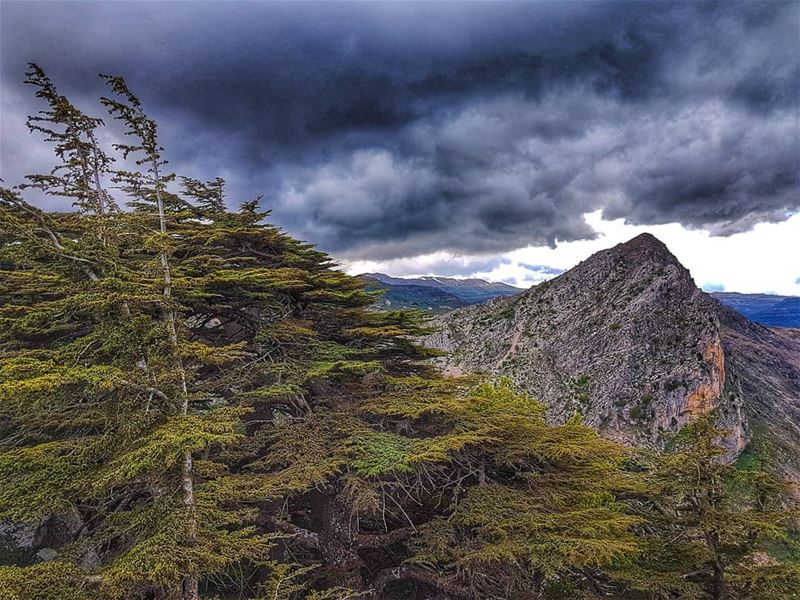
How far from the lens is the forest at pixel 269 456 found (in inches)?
302

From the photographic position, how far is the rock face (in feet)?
202

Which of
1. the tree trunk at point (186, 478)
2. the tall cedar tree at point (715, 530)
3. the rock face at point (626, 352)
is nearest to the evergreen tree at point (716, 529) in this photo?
the tall cedar tree at point (715, 530)

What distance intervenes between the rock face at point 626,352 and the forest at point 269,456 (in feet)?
181

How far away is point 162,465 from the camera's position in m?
7.95

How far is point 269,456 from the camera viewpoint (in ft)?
34.5

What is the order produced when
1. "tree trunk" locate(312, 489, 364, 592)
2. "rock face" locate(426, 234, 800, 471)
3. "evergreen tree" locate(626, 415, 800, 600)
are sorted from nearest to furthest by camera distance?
"evergreen tree" locate(626, 415, 800, 600) < "tree trunk" locate(312, 489, 364, 592) < "rock face" locate(426, 234, 800, 471)

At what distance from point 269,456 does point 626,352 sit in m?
68.7

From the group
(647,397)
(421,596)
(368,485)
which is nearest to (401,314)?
(368,485)

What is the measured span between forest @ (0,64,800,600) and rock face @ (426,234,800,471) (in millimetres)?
55105

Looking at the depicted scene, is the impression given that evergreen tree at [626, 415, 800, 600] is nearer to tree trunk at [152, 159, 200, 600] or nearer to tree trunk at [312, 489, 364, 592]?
tree trunk at [312, 489, 364, 592]

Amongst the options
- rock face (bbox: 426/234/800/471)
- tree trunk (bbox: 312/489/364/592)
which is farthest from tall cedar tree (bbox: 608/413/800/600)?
rock face (bbox: 426/234/800/471)

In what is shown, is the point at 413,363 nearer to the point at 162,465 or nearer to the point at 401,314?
the point at 401,314

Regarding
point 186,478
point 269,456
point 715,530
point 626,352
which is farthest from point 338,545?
point 626,352

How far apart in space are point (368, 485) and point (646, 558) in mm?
7536
